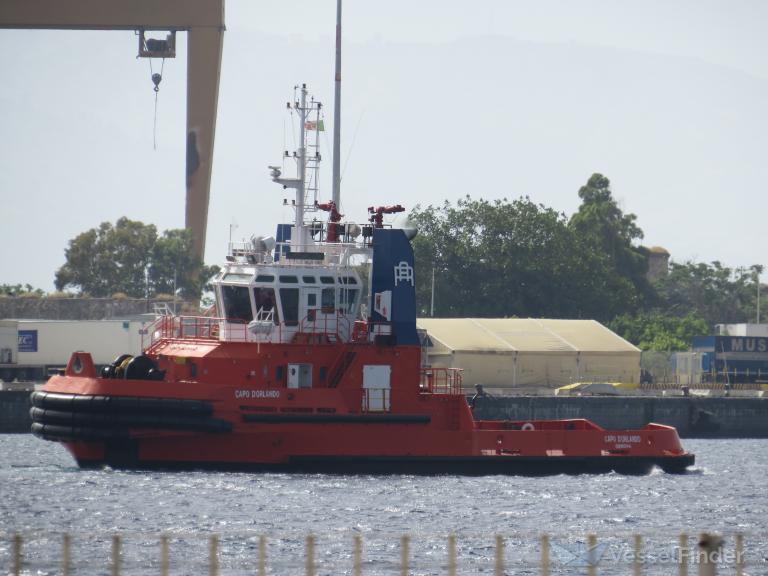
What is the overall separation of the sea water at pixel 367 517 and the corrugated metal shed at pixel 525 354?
→ 21.7 meters

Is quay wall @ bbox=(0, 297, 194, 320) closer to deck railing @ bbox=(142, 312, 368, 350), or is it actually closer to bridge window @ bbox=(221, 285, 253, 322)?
deck railing @ bbox=(142, 312, 368, 350)

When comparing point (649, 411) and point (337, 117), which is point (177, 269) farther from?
point (337, 117)

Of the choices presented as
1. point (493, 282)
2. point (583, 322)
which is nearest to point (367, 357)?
point (583, 322)

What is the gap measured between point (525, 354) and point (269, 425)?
27604mm

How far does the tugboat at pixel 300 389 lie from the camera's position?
→ 106 feet

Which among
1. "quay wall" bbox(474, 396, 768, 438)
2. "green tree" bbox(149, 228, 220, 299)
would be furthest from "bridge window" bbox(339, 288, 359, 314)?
"green tree" bbox(149, 228, 220, 299)

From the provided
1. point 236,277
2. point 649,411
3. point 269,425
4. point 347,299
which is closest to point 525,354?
point 649,411

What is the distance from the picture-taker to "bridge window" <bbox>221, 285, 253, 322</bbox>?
34.2m

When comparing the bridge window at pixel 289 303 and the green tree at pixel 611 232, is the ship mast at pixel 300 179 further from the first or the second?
the green tree at pixel 611 232

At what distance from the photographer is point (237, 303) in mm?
34344

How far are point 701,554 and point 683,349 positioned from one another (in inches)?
2396

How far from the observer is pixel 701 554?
16.0 m

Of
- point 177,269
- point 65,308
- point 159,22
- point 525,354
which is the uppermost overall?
point 159,22

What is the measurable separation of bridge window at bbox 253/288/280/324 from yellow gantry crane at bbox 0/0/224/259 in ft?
111
